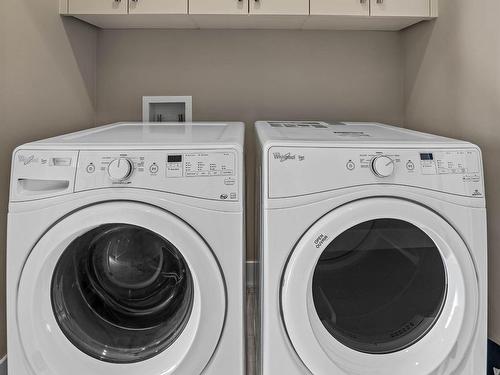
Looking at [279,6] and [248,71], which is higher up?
[279,6]

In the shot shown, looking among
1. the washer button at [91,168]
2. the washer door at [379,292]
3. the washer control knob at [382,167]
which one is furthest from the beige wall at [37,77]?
the washer control knob at [382,167]

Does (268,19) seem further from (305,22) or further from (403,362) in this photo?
(403,362)

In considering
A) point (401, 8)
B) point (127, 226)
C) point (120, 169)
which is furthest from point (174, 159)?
point (401, 8)

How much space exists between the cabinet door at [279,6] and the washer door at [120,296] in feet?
3.59

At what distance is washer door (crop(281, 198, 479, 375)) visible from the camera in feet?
4.05

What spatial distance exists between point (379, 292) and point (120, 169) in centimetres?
88

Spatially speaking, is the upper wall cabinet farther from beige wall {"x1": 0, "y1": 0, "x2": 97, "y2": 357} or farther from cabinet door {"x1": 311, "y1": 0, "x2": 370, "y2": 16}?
beige wall {"x1": 0, "y1": 0, "x2": 97, "y2": 357}

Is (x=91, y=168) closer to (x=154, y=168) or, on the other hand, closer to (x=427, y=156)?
(x=154, y=168)

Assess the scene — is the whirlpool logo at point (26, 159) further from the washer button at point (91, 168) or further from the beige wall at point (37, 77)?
the beige wall at point (37, 77)

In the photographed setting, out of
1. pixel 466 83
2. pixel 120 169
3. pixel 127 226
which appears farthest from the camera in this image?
pixel 466 83

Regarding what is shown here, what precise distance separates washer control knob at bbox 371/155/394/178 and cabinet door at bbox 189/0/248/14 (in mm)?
998

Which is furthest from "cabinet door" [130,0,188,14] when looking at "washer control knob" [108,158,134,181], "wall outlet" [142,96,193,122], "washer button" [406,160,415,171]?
"washer button" [406,160,415,171]

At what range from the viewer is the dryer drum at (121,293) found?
4.32 feet

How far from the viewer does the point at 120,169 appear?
1227 mm
